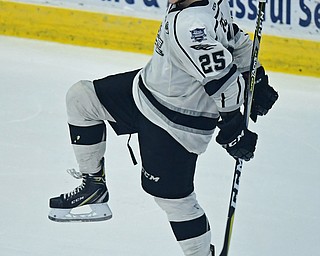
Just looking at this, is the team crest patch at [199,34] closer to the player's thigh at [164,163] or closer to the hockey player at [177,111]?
the hockey player at [177,111]

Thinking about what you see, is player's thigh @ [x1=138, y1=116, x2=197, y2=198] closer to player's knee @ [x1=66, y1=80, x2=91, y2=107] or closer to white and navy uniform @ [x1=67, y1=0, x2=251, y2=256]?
white and navy uniform @ [x1=67, y1=0, x2=251, y2=256]

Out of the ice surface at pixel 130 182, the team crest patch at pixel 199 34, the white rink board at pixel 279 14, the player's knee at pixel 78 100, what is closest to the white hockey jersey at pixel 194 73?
the team crest patch at pixel 199 34

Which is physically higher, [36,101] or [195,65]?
[195,65]

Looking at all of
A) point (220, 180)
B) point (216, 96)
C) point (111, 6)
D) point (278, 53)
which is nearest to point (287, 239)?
point (220, 180)

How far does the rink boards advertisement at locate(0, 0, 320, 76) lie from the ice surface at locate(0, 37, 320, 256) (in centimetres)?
22

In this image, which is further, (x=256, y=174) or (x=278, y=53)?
(x=278, y=53)

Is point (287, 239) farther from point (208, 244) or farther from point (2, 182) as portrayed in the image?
point (2, 182)

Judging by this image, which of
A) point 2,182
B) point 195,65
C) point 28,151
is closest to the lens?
point 195,65

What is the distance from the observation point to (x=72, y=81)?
4.31 meters

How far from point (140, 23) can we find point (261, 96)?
2338mm

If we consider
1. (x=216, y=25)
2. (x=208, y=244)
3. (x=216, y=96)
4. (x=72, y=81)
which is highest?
(x=216, y=25)

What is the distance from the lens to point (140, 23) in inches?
190

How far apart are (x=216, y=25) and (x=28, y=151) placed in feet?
5.02

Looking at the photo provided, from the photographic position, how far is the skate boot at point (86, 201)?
2623 mm
